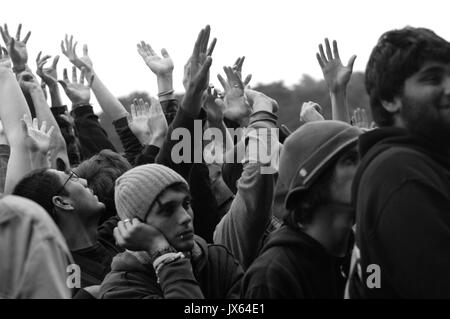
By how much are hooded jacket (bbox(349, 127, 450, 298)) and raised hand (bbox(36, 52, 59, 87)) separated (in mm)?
4966

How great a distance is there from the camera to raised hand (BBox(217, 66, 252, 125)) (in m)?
7.27

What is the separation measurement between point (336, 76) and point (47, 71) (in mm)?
2609

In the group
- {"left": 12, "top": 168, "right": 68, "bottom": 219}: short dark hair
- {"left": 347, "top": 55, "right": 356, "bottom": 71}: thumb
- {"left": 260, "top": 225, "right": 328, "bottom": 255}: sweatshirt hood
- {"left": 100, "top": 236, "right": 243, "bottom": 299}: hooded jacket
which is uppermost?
{"left": 347, "top": 55, "right": 356, "bottom": 71}: thumb

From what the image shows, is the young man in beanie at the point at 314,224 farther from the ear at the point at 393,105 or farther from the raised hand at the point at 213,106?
the raised hand at the point at 213,106

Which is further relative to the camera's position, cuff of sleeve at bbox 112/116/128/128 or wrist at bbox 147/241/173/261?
cuff of sleeve at bbox 112/116/128/128

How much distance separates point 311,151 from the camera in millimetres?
4500

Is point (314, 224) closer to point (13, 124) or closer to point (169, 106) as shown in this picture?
point (13, 124)

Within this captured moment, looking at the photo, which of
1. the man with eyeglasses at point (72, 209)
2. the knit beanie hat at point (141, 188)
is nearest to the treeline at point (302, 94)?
the man with eyeglasses at point (72, 209)

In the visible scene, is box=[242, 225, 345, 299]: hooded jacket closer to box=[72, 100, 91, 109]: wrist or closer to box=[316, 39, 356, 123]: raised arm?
box=[316, 39, 356, 123]: raised arm

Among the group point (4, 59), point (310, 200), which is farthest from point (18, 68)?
point (310, 200)

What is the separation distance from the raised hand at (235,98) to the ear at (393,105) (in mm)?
3284

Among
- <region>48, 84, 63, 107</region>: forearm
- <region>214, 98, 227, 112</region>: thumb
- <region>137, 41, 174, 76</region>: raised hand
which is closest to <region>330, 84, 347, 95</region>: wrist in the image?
<region>214, 98, 227, 112</region>: thumb

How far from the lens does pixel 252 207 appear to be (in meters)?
5.32

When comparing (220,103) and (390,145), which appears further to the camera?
(220,103)
